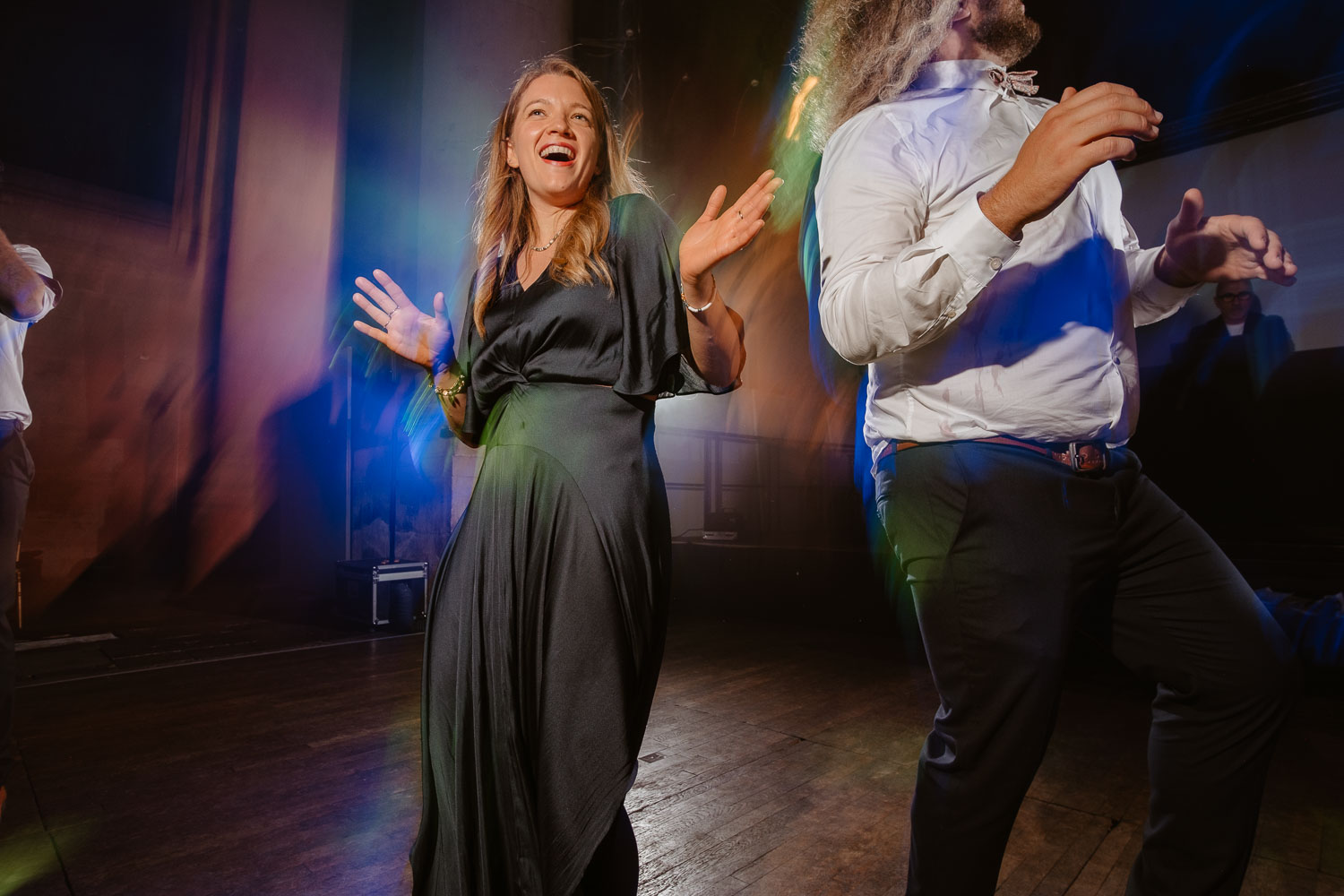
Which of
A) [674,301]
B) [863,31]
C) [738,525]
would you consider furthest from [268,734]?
[738,525]

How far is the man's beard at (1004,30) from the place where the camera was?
1.18 meters

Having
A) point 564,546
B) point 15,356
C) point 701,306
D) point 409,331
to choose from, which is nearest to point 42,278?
point 15,356

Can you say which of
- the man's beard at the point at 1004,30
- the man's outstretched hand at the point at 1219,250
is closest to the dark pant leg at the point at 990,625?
the man's outstretched hand at the point at 1219,250

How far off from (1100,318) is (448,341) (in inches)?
43.2

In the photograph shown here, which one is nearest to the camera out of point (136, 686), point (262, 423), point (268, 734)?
point (268, 734)

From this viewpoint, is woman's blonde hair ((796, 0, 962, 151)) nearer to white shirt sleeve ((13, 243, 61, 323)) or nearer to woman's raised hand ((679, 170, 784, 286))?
woman's raised hand ((679, 170, 784, 286))

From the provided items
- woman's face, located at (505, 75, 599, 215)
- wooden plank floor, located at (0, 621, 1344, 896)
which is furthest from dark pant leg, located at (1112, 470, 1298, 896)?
woman's face, located at (505, 75, 599, 215)

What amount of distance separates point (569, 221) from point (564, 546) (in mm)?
577

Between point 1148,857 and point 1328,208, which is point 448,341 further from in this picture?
point 1328,208

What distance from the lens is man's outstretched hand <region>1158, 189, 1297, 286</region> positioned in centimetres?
108

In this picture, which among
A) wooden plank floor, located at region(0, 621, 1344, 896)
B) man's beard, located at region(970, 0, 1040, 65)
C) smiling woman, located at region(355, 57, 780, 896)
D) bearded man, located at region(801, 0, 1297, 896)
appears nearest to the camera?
bearded man, located at region(801, 0, 1297, 896)

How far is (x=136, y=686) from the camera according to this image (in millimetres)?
3355

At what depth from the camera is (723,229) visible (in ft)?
3.34

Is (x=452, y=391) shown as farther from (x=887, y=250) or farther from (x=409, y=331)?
(x=887, y=250)
